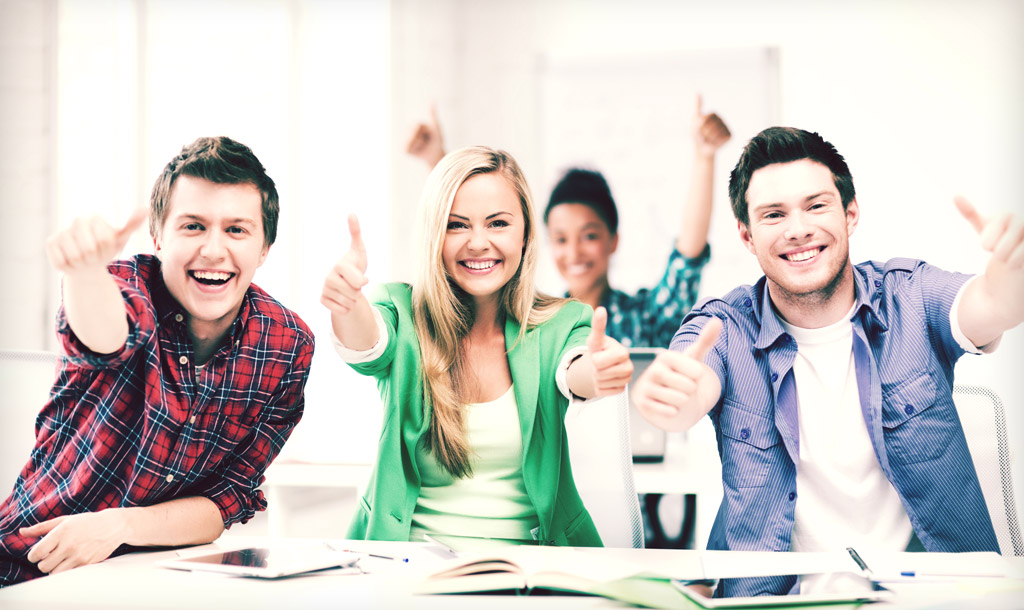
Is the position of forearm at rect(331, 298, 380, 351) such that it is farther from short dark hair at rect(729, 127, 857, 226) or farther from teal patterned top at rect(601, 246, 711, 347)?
teal patterned top at rect(601, 246, 711, 347)

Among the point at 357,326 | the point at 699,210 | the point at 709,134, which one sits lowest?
the point at 357,326

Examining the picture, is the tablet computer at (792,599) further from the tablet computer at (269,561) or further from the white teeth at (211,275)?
the white teeth at (211,275)

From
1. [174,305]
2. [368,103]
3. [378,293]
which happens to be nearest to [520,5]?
[368,103]

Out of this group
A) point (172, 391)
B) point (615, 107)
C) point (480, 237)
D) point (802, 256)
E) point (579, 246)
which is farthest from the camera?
point (615, 107)

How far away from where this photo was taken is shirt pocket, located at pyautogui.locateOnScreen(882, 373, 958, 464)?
4.28 ft

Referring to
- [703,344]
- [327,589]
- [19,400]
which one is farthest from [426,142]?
[327,589]

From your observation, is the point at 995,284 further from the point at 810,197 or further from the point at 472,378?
the point at 472,378

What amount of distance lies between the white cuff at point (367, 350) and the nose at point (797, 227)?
2.43 feet

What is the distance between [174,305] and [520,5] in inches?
108

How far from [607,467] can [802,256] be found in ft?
1.75

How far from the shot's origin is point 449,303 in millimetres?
1542

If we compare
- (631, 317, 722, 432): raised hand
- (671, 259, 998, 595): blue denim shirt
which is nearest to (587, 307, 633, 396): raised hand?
(631, 317, 722, 432): raised hand

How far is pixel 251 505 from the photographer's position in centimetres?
136

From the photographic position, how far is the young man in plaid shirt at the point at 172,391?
1.17 meters
